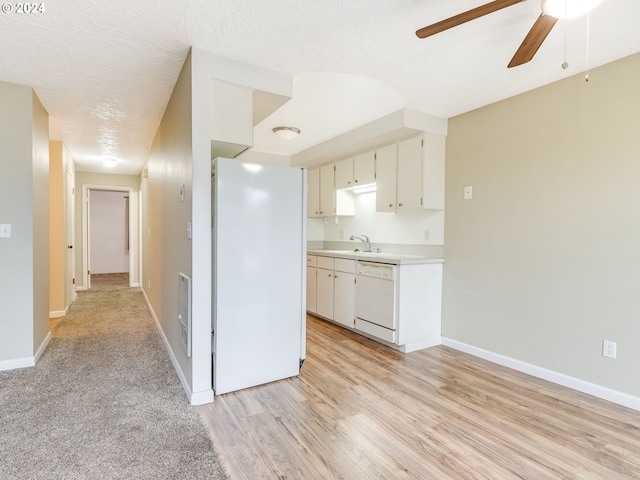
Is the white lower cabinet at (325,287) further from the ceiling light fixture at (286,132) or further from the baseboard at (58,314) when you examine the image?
the baseboard at (58,314)

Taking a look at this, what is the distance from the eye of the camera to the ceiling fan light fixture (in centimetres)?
145

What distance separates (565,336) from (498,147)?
1.69 metres

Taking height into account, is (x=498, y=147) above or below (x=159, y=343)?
above

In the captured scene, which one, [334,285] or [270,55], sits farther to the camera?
[334,285]

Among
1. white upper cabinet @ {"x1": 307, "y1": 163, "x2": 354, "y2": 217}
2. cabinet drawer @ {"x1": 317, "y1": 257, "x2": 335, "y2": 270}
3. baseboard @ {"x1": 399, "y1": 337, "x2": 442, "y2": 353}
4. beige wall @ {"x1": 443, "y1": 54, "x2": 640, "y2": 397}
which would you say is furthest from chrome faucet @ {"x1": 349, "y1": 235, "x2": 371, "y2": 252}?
baseboard @ {"x1": 399, "y1": 337, "x2": 442, "y2": 353}

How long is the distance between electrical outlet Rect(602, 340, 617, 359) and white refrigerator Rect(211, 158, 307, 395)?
2.21m

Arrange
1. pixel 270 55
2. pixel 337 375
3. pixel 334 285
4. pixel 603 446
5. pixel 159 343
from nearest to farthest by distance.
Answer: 1. pixel 603 446
2. pixel 270 55
3. pixel 337 375
4. pixel 159 343
5. pixel 334 285

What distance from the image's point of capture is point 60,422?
2.00 meters

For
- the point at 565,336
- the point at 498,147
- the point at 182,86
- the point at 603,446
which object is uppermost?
the point at 182,86

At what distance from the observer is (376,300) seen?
3445mm

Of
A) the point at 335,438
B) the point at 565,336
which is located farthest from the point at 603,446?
the point at 335,438

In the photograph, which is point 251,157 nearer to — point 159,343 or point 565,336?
point 159,343

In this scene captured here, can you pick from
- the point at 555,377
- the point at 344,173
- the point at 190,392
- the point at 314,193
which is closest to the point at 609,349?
the point at 555,377

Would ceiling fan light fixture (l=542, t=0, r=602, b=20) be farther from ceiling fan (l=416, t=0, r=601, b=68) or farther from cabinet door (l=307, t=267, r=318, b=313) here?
cabinet door (l=307, t=267, r=318, b=313)
